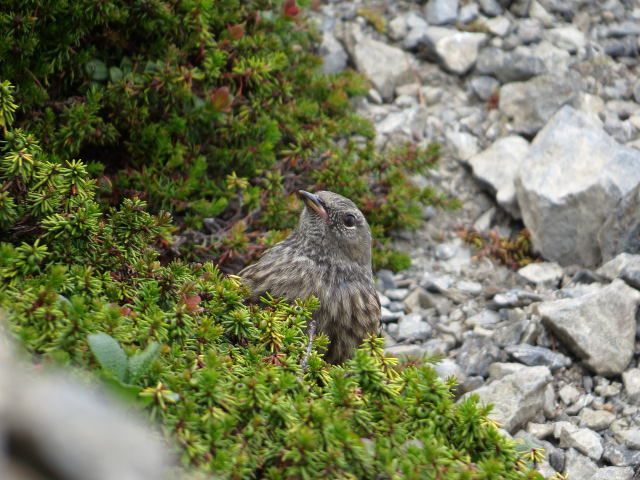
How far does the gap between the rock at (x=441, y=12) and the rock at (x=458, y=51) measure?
0.33 metres

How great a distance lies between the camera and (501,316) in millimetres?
6762

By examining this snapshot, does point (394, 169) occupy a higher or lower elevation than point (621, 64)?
lower

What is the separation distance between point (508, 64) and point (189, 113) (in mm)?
4259

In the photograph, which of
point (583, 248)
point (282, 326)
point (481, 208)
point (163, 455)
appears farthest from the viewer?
point (481, 208)

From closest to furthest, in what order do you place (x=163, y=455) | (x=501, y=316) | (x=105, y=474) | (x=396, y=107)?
(x=105, y=474)
(x=163, y=455)
(x=501, y=316)
(x=396, y=107)

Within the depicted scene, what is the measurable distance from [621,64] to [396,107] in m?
2.70

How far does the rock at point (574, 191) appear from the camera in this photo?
725 centimetres

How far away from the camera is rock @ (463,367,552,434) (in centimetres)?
547

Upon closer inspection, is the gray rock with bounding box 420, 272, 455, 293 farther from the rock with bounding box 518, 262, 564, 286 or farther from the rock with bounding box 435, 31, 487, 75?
the rock with bounding box 435, 31, 487, 75

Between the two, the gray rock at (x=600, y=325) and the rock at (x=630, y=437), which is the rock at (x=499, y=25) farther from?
the rock at (x=630, y=437)

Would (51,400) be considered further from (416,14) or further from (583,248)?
(416,14)

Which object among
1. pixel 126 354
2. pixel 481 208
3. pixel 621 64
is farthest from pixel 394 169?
pixel 126 354

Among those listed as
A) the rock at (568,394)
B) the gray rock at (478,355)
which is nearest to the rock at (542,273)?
the gray rock at (478,355)

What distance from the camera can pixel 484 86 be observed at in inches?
354
